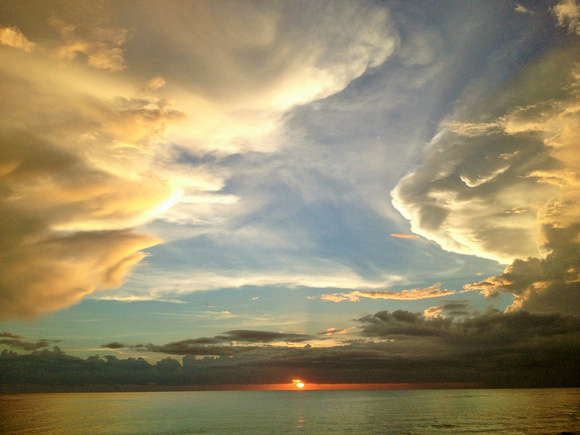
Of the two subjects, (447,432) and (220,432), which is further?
(220,432)

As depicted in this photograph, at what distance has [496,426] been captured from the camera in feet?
357

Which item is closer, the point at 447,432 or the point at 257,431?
the point at 447,432

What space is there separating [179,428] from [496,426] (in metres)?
94.9

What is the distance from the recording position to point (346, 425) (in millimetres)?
118750

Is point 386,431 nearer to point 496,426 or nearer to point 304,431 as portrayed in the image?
point 304,431

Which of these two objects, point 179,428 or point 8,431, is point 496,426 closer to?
point 179,428

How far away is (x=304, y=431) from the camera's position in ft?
346

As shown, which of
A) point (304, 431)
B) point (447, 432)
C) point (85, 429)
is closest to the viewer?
point (447, 432)

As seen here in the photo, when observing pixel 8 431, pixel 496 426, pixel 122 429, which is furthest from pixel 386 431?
pixel 8 431

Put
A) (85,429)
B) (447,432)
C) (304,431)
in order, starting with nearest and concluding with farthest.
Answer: (447,432)
(304,431)
(85,429)

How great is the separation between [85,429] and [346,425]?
265 feet

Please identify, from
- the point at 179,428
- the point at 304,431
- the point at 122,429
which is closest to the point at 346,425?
the point at 304,431

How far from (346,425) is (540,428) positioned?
5415cm

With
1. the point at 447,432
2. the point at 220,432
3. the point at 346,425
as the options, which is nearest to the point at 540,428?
the point at 447,432
